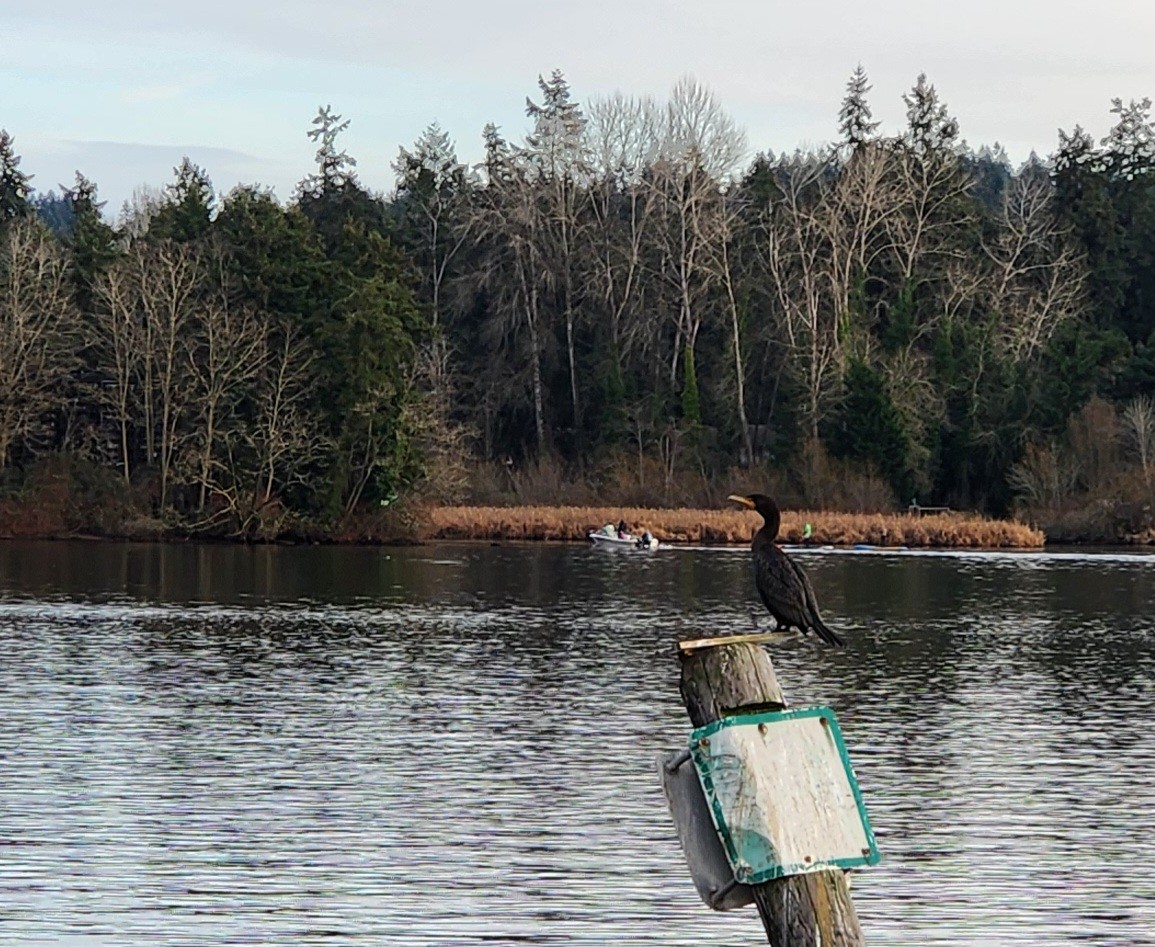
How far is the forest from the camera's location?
237ft

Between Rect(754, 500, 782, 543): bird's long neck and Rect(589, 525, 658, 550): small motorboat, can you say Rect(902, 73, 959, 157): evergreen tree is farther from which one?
Rect(754, 500, 782, 543): bird's long neck

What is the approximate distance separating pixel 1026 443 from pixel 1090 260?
644 inches

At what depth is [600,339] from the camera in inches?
3570

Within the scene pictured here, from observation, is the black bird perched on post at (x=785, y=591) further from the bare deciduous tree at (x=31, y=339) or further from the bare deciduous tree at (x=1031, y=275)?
the bare deciduous tree at (x=1031, y=275)

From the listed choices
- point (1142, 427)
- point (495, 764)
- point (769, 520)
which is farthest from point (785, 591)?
point (1142, 427)

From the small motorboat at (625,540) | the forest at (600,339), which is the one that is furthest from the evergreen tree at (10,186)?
the small motorboat at (625,540)

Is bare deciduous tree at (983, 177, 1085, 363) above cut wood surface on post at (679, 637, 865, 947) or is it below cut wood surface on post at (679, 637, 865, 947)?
above

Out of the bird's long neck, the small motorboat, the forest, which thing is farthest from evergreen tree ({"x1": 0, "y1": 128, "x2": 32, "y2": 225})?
the bird's long neck

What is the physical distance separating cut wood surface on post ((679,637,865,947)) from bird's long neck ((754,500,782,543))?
197 inches

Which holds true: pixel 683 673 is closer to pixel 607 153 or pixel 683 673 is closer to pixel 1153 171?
pixel 607 153

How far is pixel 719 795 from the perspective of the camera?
14.6 ft

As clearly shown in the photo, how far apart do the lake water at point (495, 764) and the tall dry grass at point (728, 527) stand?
21562mm

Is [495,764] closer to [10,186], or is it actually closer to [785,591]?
[785,591]

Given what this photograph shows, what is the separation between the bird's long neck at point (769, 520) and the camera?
9.86 meters
